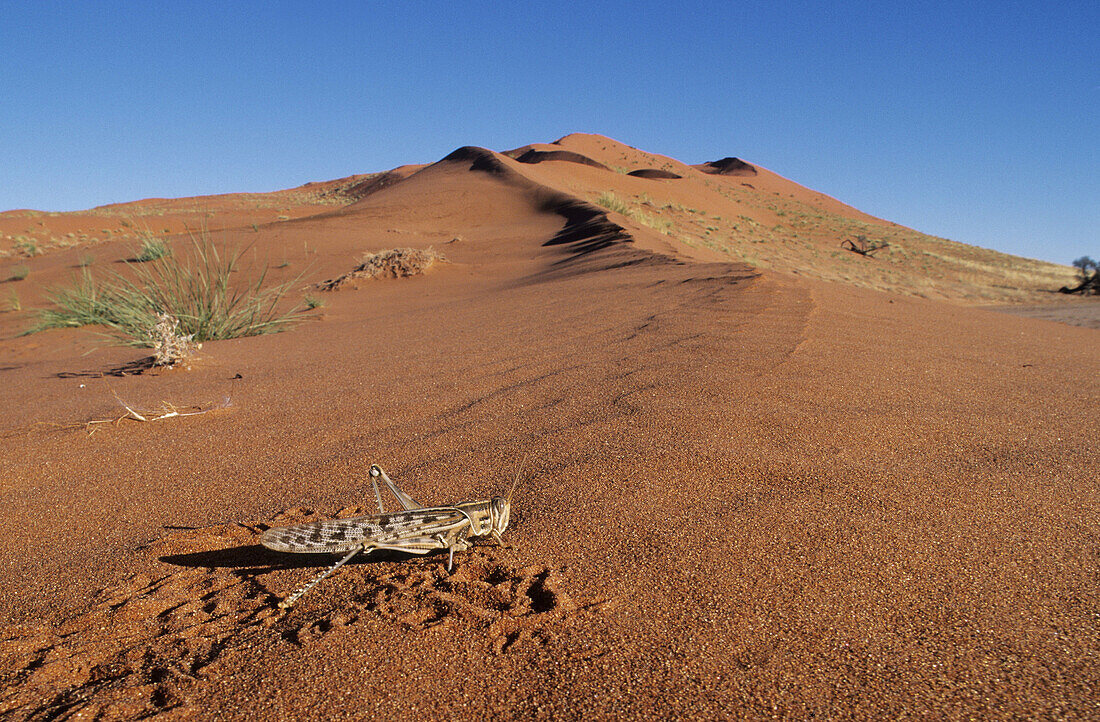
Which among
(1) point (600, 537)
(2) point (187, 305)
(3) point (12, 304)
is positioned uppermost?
(2) point (187, 305)

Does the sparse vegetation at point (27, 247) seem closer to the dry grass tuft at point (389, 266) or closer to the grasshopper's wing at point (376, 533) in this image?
the dry grass tuft at point (389, 266)

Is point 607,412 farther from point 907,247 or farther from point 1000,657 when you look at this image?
point 907,247

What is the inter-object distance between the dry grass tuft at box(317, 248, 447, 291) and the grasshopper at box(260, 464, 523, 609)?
10.9m

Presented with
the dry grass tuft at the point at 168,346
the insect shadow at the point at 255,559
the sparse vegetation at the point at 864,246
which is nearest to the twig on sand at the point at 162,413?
the dry grass tuft at the point at 168,346

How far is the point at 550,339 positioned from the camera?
468cm

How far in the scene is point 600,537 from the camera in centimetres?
177

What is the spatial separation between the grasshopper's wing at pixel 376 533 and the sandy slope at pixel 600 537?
0.32 ft

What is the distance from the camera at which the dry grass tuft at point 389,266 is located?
39.5ft

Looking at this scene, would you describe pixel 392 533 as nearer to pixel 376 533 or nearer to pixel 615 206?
pixel 376 533

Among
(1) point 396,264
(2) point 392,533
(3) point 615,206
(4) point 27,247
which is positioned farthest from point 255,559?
(4) point 27,247

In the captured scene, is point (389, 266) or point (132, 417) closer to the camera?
point (132, 417)

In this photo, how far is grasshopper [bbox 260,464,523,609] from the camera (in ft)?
5.20

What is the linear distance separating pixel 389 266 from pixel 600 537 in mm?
11191

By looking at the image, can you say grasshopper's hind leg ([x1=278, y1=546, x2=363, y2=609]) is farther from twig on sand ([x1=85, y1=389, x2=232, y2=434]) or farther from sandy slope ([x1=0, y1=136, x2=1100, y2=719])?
twig on sand ([x1=85, y1=389, x2=232, y2=434])
